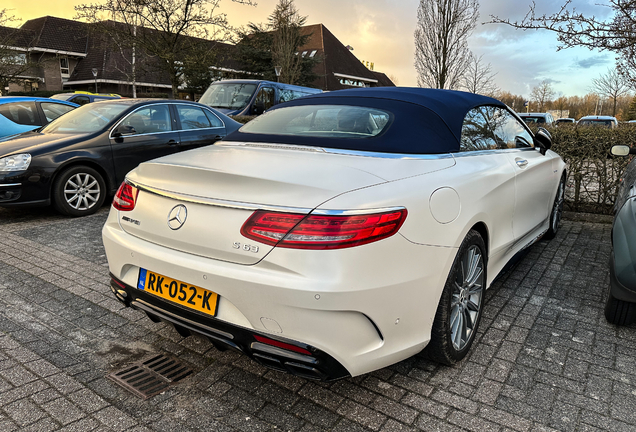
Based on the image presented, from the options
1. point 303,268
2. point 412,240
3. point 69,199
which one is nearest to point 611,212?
point 412,240

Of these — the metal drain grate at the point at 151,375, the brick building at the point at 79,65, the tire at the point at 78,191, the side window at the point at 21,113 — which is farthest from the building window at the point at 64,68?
the metal drain grate at the point at 151,375

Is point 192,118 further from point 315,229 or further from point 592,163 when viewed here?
point 315,229

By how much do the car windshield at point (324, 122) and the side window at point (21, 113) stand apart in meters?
6.73

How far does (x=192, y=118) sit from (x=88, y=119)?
61.0 inches

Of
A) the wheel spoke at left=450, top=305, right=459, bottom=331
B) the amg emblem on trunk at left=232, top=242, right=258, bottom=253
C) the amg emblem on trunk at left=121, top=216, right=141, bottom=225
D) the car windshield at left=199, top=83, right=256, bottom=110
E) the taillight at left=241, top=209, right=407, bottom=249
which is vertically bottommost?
the wheel spoke at left=450, top=305, right=459, bottom=331

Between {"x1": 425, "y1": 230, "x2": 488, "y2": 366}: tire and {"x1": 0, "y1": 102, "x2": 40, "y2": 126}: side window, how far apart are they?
8.32 meters

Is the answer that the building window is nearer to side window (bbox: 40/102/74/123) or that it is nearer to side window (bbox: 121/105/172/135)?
→ side window (bbox: 40/102/74/123)

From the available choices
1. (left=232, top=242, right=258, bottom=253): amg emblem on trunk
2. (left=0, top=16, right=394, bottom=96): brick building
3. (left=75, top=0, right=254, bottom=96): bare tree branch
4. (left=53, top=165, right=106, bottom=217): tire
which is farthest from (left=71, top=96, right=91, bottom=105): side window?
(left=0, top=16, right=394, bottom=96): brick building

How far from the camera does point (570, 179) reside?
6.48 meters

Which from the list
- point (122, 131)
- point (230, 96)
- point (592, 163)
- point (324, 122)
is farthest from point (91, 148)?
point (230, 96)

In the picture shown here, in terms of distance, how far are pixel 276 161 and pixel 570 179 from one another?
5524 millimetres

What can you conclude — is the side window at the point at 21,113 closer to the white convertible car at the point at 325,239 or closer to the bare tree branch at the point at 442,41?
the white convertible car at the point at 325,239

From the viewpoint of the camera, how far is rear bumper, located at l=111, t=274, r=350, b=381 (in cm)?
203

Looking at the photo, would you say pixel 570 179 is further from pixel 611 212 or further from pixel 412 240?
pixel 412 240
